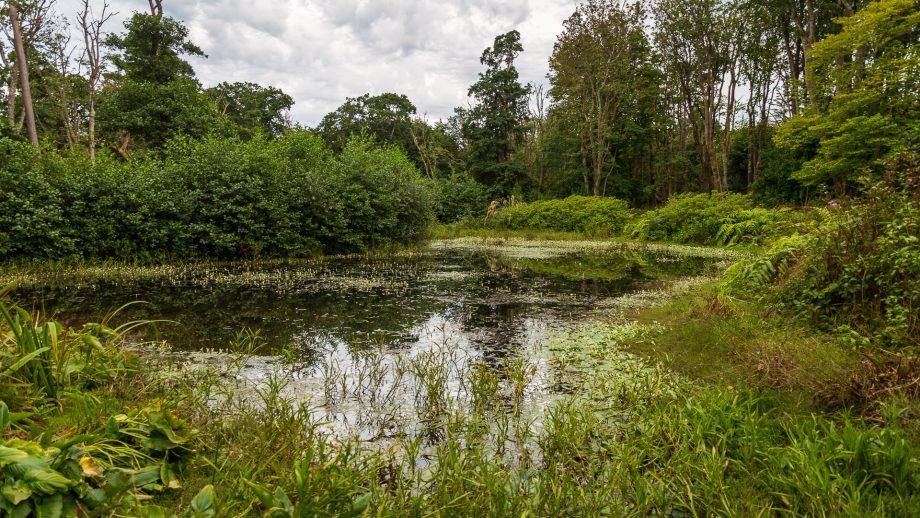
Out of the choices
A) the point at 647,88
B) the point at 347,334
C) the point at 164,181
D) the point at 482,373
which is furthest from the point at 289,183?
the point at 647,88

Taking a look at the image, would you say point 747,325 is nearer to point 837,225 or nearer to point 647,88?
point 837,225

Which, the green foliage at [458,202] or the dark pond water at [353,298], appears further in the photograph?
the green foliage at [458,202]

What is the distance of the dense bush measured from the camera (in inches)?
995

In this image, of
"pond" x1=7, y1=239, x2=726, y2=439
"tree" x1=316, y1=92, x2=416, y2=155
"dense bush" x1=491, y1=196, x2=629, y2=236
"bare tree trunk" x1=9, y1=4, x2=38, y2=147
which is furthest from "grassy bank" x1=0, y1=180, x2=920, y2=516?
"tree" x1=316, y1=92, x2=416, y2=155

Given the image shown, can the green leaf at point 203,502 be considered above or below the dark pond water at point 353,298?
above

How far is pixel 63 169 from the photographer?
12.2 m

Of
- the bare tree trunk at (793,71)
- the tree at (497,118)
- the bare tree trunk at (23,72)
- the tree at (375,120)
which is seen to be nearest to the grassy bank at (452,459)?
the bare tree trunk at (23,72)

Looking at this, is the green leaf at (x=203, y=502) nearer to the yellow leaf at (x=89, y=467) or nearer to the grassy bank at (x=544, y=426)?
the grassy bank at (x=544, y=426)

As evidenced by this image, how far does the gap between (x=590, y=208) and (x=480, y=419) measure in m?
23.7

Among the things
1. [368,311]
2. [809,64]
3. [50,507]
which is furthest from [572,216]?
[50,507]

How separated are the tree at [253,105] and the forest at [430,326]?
13148mm

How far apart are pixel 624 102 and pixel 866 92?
1715cm

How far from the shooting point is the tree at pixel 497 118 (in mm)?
38969

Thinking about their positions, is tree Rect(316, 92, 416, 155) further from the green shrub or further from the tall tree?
the green shrub
